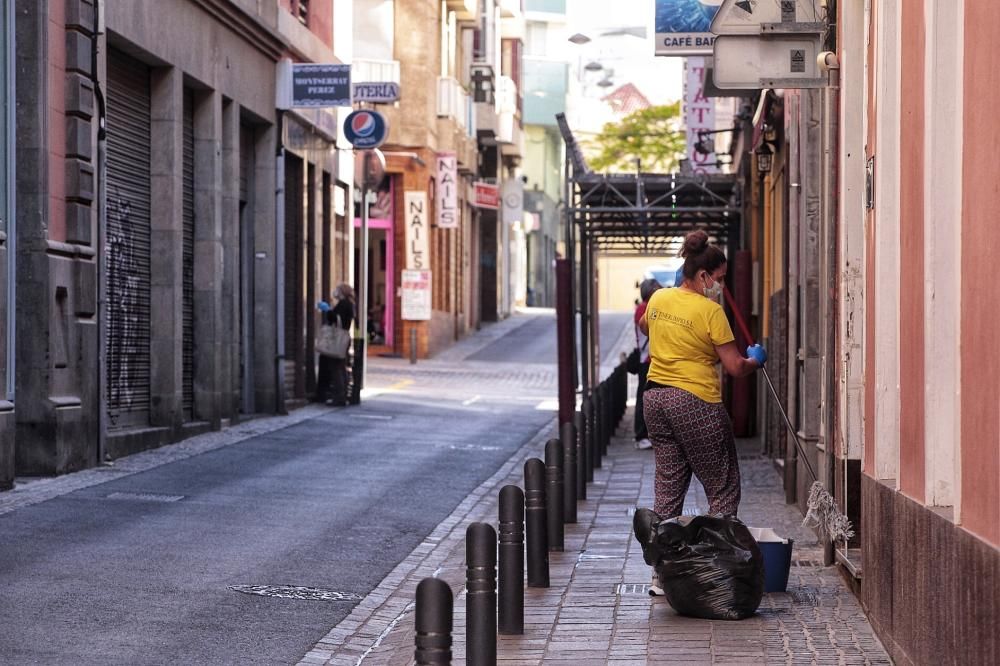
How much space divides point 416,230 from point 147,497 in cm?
3142

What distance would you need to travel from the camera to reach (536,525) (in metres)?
9.30

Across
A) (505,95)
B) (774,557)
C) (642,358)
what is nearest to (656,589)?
(774,557)

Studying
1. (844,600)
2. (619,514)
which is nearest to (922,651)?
(844,600)

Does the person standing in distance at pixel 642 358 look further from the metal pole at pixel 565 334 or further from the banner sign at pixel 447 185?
the banner sign at pixel 447 185

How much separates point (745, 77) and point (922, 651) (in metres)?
4.72

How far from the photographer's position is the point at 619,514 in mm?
13375

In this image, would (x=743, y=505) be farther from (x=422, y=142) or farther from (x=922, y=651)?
(x=422, y=142)

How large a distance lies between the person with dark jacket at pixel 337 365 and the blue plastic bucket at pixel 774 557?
59.0 ft

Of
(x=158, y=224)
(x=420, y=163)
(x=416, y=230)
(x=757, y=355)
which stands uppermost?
(x=420, y=163)

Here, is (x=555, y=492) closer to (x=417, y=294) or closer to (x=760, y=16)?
(x=760, y=16)

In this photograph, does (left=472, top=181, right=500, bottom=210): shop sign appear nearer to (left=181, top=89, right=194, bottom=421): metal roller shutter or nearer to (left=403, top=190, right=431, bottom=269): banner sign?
(left=403, top=190, right=431, bottom=269): banner sign

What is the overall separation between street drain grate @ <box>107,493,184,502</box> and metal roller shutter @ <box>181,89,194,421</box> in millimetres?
7621

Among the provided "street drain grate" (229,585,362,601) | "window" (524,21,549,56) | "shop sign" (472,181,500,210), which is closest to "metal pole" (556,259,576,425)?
"street drain grate" (229,585,362,601)

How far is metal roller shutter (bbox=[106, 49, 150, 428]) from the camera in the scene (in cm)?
1895
